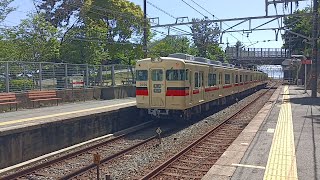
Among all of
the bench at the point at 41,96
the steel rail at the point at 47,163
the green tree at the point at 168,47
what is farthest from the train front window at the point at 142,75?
the green tree at the point at 168,47

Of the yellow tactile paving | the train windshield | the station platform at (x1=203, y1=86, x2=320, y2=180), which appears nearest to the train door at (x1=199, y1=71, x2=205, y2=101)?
the train windshield

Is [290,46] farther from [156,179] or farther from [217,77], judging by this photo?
[156,179]

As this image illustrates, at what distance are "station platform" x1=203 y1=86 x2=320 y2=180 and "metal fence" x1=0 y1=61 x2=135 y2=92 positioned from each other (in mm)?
10312

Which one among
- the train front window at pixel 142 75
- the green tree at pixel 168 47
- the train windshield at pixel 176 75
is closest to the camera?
the train windshield at pixel 176 75

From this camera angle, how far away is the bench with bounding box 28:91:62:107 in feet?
53.3

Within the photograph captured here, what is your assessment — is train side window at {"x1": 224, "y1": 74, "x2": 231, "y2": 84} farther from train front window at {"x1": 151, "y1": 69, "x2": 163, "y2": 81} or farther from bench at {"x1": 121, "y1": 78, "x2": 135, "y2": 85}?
train front window at {"x1": 151, "y1": 69, "x2": 163, "y2": 81}

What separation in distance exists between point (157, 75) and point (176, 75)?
893 mm

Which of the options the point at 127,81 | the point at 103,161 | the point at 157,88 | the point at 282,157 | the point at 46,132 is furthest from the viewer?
the point at 127,81

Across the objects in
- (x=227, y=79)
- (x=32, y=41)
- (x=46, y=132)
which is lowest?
(x=46, y=132)

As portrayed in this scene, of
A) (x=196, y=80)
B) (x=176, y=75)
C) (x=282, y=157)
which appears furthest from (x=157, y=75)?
(x=282, y=157)

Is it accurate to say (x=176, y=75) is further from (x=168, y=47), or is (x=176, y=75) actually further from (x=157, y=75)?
(x=168, y=47)

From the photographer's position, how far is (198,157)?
383 inches

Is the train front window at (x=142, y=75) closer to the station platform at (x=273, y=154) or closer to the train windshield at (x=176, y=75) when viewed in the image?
the train windshield at (x=176, y=75)

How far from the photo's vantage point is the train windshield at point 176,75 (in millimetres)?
14203
